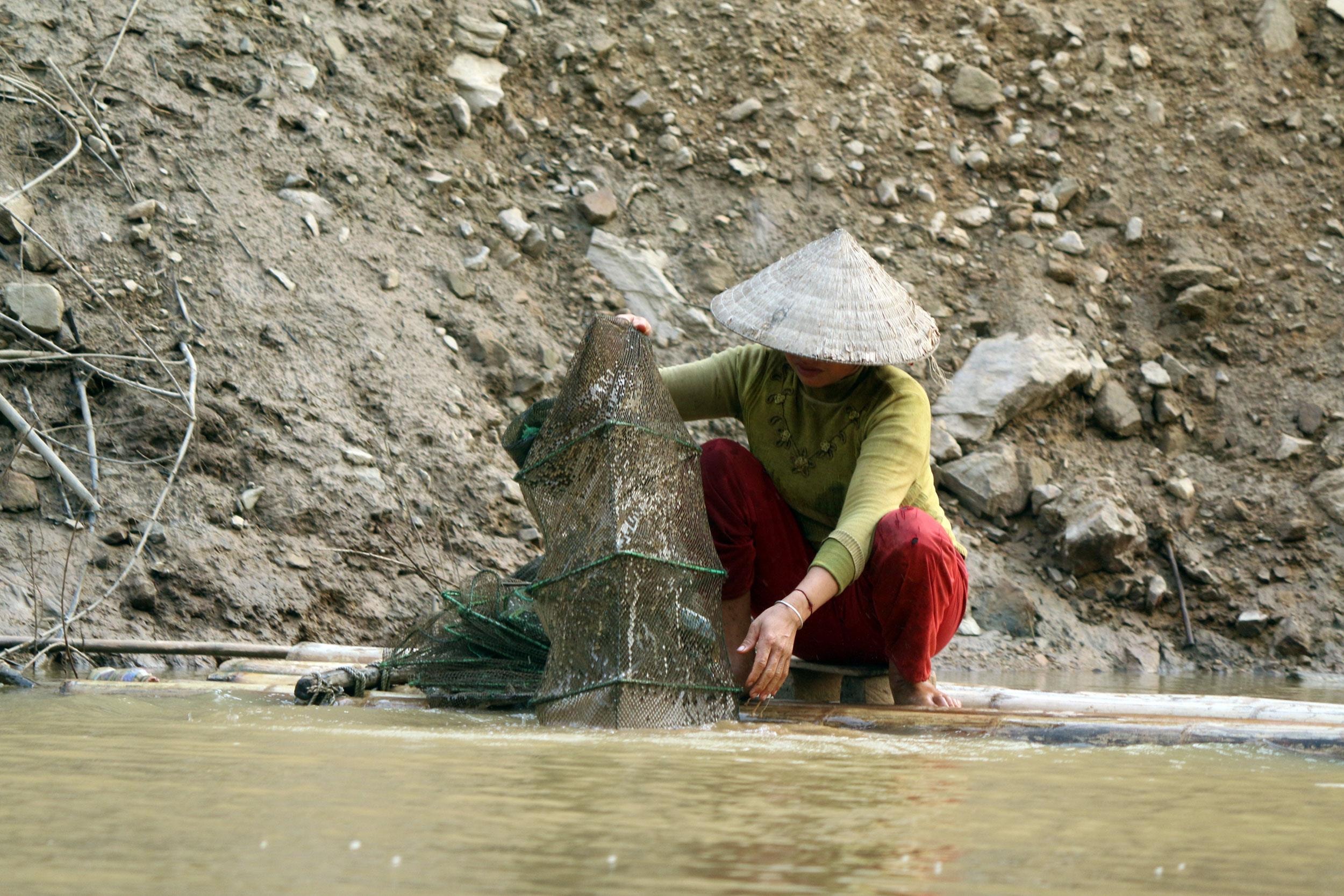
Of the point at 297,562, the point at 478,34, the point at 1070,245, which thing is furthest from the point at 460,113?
the point at 1070,245

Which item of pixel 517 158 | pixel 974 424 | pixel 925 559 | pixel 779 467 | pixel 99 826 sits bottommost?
pixel 99 826

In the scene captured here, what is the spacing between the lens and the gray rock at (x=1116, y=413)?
7195 millimetres

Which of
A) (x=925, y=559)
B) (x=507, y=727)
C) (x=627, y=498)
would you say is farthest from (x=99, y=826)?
(x=925, y=559)

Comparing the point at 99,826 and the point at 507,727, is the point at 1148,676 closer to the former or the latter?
the point at 507,727

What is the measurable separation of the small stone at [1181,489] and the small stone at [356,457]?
420 centimetres

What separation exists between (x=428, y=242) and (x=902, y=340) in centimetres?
391

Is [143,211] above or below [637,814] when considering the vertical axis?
above

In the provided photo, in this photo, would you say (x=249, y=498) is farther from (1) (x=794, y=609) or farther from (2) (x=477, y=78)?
(2) (x=477, y=78)

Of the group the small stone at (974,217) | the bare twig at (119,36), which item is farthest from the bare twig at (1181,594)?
the bare twig at (119,36)

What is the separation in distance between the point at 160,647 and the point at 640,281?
12.1ft

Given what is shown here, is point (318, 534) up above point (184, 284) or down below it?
below

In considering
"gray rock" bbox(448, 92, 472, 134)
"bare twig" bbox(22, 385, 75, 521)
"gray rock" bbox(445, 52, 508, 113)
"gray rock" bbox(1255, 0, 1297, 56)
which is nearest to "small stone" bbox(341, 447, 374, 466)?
"bare twig" bbox(22, 385, 75, 521)

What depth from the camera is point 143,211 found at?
5.70 meters

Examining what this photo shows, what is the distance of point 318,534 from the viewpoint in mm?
5152
